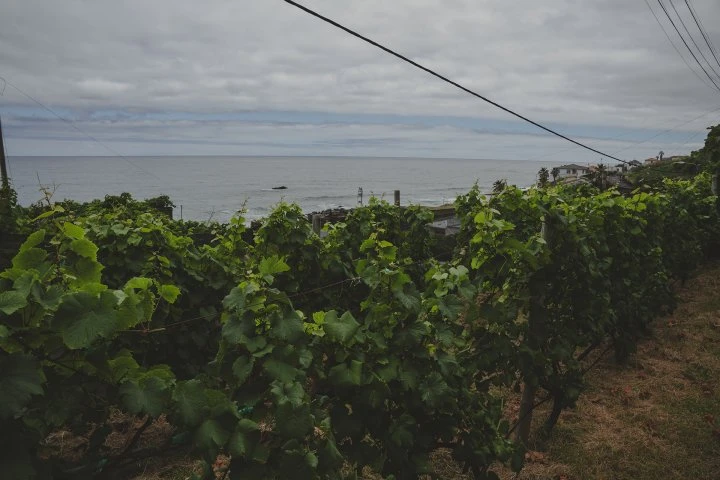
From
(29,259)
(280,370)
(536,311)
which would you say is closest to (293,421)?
(280,370)

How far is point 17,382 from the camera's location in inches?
56.2

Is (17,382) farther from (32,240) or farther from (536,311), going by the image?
(536,311)

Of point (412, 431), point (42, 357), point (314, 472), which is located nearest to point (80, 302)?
point (42, 357)

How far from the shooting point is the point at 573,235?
14.2 feet

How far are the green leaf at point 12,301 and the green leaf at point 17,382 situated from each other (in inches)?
5.9

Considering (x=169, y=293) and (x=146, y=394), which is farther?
(x=169, y=293)

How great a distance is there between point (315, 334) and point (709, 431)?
510cm

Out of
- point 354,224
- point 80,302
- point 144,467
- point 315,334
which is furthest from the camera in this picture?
point 354,224

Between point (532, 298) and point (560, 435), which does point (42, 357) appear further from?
point (560, 435)

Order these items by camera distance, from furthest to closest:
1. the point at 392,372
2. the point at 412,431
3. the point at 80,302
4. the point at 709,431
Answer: the point at 709,431, the point at 412,431, the point at 392,372, the point at 80,302

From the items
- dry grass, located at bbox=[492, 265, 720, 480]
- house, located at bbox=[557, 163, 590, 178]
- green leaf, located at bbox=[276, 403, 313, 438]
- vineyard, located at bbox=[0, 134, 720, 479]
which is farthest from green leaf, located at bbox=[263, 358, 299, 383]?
house, located at bbox=[557, 163, 590, 178]

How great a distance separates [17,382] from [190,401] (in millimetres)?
557

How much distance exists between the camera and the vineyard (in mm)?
1658

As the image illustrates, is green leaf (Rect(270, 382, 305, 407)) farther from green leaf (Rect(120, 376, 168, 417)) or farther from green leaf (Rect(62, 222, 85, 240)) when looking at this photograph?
green leaf (Rect(62, 222, 85, 240))
